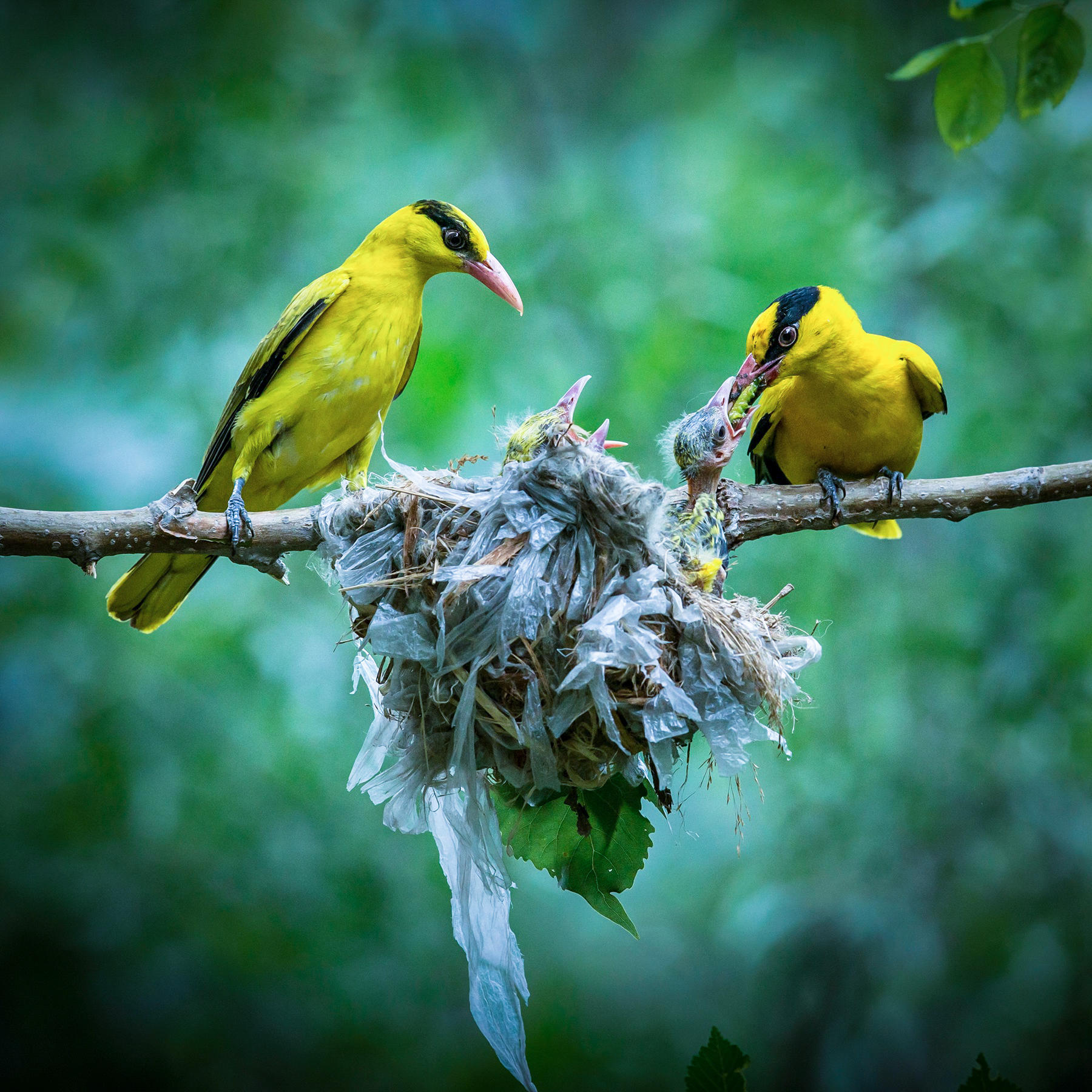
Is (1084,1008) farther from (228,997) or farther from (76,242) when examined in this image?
(76,242)

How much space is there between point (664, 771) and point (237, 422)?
119cm

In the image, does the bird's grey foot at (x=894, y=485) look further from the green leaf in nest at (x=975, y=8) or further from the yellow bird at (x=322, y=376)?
the green leaf in nest at (x=975, y=8)

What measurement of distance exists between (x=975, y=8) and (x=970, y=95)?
19cm

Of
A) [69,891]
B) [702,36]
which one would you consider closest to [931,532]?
[702,36]

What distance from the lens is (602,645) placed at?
4.46ft

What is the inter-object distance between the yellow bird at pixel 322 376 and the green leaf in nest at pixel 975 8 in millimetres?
1233

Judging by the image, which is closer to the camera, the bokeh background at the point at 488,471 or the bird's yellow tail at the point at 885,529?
the bird's yellow tail at the point at 885,529

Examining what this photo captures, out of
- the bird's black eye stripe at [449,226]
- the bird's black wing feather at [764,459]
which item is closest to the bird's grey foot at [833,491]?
the bird's black wing feather at [764,459]

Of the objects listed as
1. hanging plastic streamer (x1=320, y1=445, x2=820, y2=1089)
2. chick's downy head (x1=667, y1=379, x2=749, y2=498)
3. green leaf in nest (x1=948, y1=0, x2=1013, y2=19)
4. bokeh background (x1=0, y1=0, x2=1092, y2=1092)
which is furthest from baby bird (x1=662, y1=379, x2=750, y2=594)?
bokeh background (x1=0, y1=0, x2=1092, y2=1092)

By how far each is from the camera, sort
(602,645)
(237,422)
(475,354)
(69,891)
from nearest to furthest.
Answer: (602,645) → (237,422) → (69,891) → (475,354)

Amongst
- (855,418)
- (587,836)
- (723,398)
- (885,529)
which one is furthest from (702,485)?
(885,529)

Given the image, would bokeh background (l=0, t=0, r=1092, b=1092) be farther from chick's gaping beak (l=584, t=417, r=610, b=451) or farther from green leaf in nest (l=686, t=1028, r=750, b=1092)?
green leaf in nest (l=686, t=1028, r=750, b=1092)

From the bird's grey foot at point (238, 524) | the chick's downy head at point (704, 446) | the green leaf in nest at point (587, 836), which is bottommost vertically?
the green leaf in nest at point (587, 836)

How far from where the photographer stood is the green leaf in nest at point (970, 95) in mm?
1022
